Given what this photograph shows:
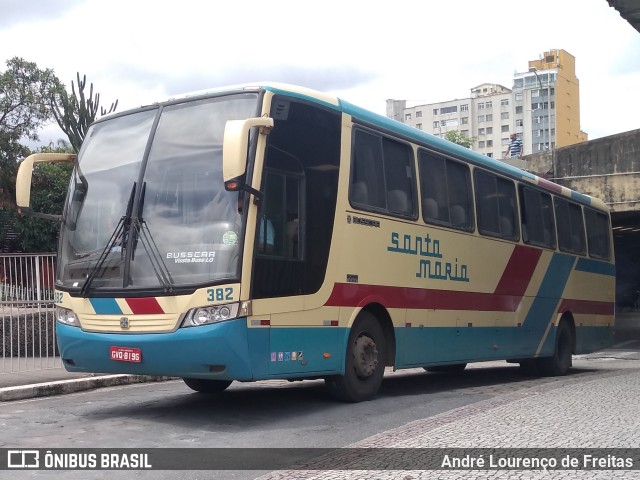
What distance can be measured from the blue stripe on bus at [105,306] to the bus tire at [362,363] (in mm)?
2567

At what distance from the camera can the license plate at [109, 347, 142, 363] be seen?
774 cm

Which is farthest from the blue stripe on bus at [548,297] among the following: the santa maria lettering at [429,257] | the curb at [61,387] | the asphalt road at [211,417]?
the curb at [61,387]

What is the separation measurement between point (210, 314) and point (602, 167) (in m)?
23.2

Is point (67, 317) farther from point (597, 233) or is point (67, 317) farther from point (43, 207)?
point (43, 207)

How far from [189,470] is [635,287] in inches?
1866

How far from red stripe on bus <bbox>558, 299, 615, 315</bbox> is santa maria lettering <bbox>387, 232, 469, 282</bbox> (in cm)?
445

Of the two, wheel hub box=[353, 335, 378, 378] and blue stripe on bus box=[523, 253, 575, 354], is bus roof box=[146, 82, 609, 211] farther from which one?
wheel hub box=[353, 335, 378, 378]

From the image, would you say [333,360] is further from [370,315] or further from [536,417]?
[536,417]

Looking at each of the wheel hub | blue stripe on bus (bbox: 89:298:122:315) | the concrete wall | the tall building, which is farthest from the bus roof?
the tall building

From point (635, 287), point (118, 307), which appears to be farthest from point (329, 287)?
point (635, 287)

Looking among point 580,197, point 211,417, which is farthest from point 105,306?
point 580,197

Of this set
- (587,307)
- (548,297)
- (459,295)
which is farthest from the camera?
(587,307)

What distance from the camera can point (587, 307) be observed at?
1655 cm

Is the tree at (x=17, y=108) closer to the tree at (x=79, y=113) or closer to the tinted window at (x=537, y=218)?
the tree at (x=79, y=113)
